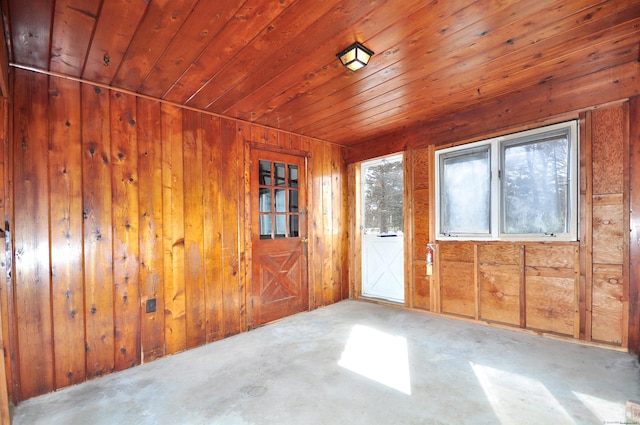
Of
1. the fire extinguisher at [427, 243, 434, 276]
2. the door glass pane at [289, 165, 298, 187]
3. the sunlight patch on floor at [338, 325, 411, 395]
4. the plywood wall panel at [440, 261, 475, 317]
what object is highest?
the door glass pane at [289, 165, 298, 187]

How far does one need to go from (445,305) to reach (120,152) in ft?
12.8

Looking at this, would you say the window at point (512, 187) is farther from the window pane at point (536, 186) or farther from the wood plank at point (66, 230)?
the wood plank at point (66, 230)

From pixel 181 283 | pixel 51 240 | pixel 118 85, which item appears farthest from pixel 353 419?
pixel 118 85

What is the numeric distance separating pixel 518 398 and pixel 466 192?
2206mm

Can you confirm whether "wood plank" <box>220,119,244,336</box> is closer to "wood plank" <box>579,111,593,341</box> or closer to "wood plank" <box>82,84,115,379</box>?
"wood plank" <box>82,84,115,379</box>

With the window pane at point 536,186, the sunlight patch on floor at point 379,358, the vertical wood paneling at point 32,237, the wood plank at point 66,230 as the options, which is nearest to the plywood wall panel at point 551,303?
the window pane at point 536,186

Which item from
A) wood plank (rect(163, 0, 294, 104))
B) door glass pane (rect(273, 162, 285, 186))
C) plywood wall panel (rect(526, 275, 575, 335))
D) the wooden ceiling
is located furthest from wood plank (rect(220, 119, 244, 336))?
plywood wall panel (rect(526, 275, 575, 335))

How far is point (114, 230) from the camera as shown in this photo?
2.48 meters

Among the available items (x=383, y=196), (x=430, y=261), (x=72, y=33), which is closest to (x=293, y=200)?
(x=383, y=196)

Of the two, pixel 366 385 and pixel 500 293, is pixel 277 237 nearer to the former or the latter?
pixel 366 385

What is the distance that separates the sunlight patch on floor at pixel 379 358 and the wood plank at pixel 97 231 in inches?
78.7

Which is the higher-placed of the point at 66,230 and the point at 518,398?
the point at 66,230

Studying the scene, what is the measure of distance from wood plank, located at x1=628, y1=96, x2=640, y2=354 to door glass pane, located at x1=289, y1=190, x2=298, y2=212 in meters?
3.36

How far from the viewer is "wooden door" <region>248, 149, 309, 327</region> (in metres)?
3.47
